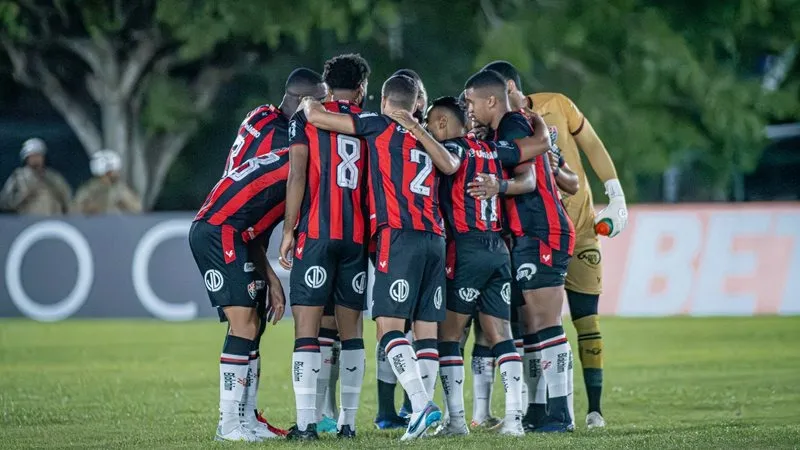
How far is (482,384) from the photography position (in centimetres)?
910

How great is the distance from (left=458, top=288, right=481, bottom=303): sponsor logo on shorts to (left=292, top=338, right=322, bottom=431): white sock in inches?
36.8

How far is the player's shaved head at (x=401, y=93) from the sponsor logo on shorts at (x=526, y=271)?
1152 millimetres

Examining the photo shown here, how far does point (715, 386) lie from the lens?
1131 centimetres

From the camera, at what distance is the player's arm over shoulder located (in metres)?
9.76

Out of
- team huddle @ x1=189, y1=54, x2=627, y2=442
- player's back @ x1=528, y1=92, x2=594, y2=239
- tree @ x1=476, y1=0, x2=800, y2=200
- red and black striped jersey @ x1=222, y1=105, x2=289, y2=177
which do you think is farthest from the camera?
tree @ x1=476, y1=0, x2=800, y2=200

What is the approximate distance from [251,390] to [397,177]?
5.12 feet

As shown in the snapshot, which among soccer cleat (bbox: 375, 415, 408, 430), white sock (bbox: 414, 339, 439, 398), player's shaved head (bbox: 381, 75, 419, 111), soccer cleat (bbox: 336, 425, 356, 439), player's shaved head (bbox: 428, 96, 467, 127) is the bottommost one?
soccer cleat (bbox: 375, 415, 408, 430)

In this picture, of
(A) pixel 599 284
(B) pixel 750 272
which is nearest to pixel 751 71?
(B) pixel 750 272

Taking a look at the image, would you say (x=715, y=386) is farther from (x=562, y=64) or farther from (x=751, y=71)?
(x=751, y=71)

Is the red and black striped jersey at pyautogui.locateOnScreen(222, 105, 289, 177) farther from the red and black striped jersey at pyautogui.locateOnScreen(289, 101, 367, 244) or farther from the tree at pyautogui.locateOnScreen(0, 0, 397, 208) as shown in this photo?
the tree at pyautogui.locateOnScreen(0, 0, 397, 208)

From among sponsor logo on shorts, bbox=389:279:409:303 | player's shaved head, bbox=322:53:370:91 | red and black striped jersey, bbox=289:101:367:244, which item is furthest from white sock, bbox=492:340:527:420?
player's shaved head, bbox=322:53:370:91

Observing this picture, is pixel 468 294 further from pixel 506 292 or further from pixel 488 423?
pixel 488 423

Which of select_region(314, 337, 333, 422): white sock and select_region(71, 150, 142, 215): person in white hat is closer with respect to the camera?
select_region(314, 337, 333, 422): white sock

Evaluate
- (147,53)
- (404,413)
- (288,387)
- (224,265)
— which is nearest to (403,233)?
(224,265)
